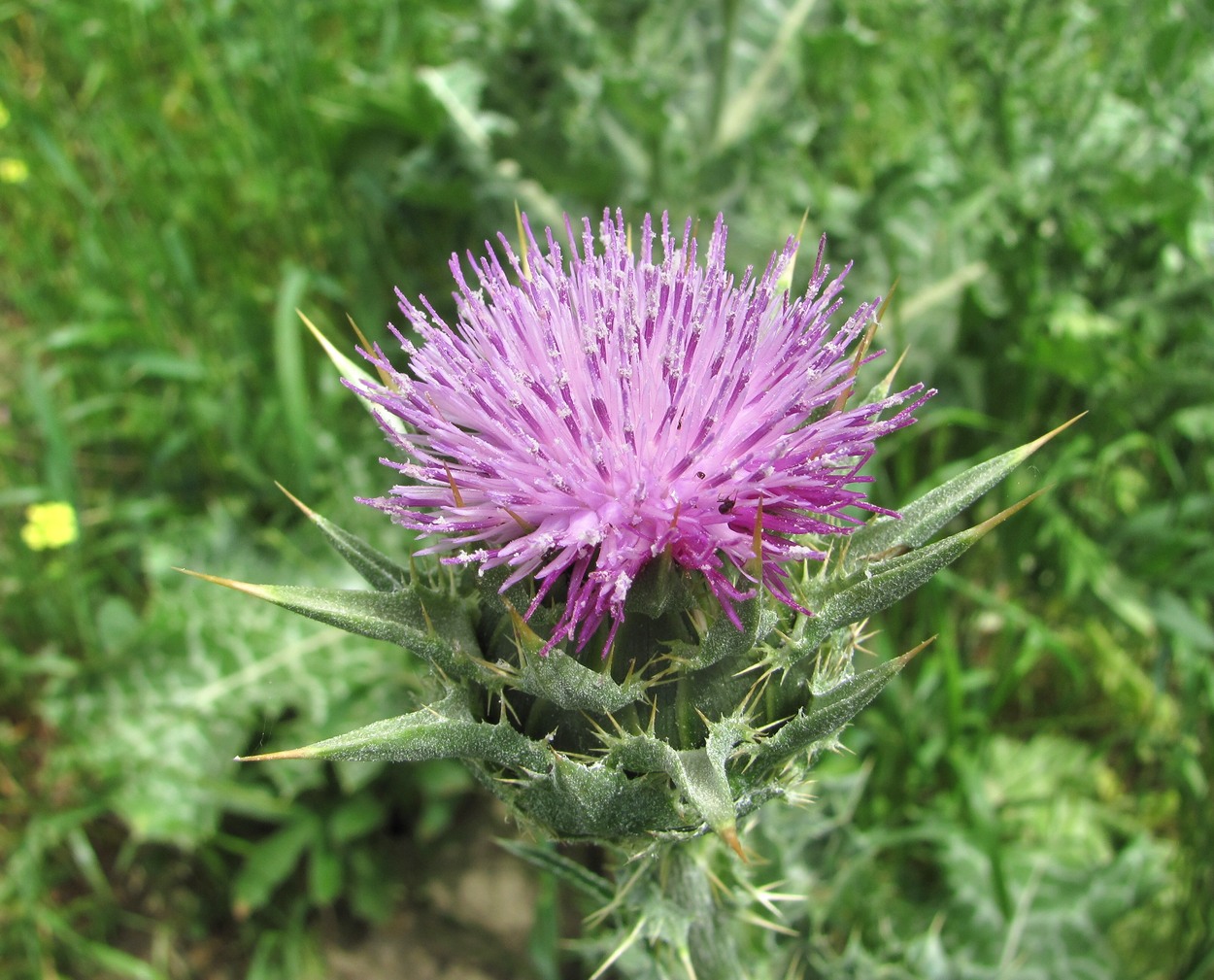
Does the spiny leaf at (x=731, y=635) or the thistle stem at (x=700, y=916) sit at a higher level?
the spiny leaf at (x=731, y=635)

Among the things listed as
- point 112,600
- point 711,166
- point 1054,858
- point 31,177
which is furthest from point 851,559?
point 31,177

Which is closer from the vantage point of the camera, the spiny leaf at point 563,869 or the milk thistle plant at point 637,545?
the milk thistle plant at point 637,545

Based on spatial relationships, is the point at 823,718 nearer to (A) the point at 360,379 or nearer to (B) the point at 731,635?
(B) the point at 731,635

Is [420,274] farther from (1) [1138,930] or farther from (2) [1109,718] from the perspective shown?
(1) [1138,930]

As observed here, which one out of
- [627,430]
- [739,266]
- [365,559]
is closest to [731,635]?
[627,430]

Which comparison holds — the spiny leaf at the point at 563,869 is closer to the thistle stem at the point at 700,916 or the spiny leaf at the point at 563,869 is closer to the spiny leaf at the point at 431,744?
the thistle stem at the point at 700,916

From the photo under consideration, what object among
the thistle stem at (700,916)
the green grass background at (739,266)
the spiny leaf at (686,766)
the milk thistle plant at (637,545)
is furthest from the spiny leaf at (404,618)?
the green grass background at (739,266)

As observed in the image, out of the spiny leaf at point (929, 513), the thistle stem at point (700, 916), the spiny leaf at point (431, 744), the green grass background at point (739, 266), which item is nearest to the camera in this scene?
the spiny leaf at point (431, 744)
